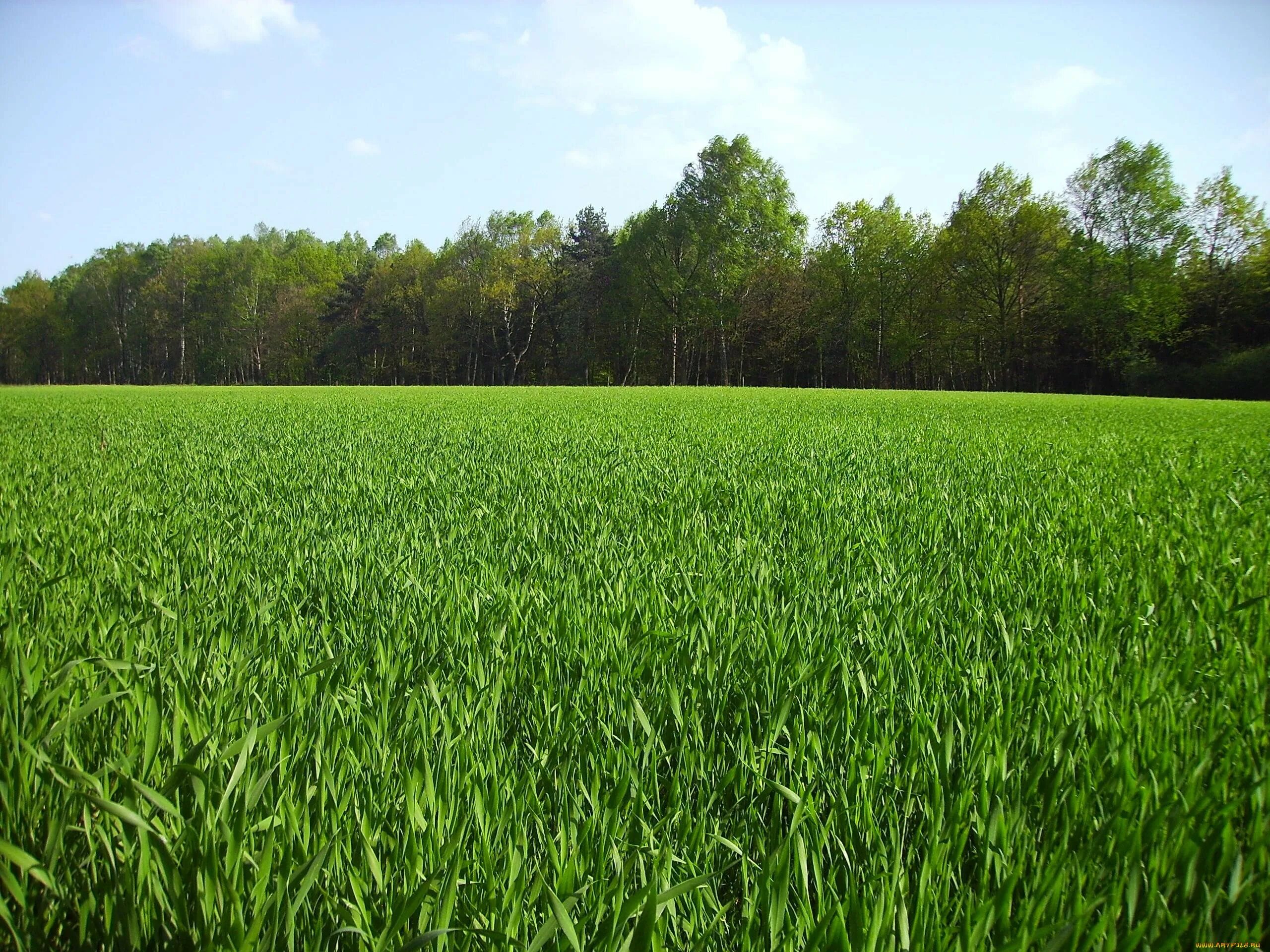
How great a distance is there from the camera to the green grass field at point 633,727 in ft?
3.19

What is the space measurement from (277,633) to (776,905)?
1726mm

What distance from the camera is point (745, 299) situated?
51.0 meters

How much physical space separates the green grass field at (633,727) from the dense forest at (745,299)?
39.3 meters

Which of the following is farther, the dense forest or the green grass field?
the dense forest

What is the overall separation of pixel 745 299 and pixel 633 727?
5203 cm

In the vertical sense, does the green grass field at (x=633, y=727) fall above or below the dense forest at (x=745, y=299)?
below

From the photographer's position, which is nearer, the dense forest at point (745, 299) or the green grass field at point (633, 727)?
the green grass field at point (633, 727)

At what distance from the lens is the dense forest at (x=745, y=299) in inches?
1470

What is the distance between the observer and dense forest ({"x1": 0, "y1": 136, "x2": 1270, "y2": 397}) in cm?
3734

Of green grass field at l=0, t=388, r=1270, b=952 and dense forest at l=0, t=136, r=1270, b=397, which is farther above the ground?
dense forest at l=0, t=136, r=1270, b=397

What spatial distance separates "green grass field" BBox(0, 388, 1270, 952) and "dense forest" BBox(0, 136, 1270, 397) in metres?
39.3

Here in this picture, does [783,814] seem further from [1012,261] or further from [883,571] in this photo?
[1012,261]

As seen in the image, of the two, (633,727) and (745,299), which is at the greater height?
(745,299)

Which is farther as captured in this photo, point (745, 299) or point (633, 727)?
point (745, 299)
